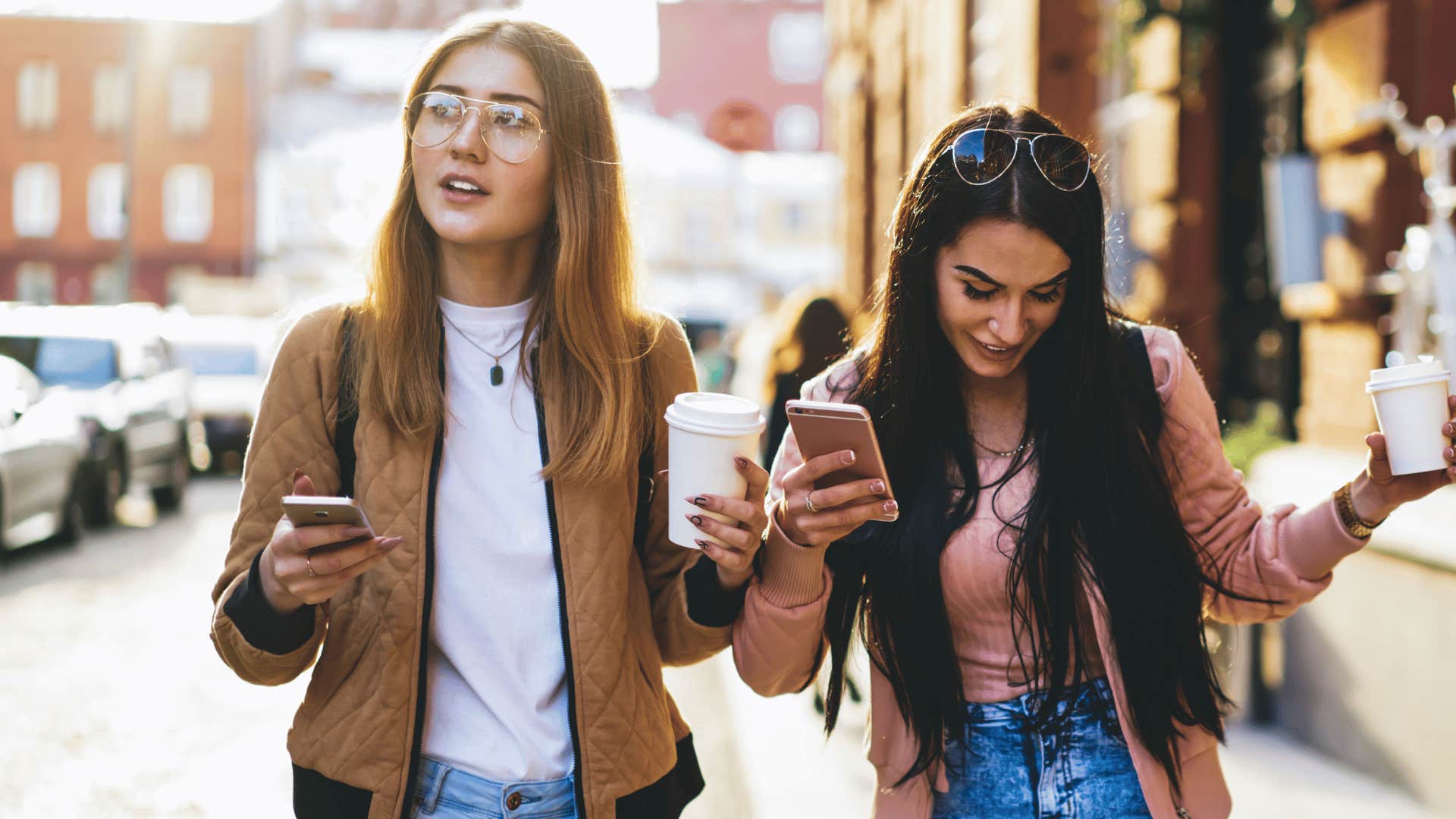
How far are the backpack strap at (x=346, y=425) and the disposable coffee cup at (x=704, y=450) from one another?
51cm

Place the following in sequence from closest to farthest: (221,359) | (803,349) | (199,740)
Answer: (803,349), (199,740), (221,359)

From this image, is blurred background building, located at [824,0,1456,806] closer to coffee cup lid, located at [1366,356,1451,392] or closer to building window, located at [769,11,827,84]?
coffee cup lid, located at [1366,356,1451,392]

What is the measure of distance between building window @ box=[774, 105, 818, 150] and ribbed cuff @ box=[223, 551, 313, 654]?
5397cm

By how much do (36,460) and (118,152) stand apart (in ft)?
122

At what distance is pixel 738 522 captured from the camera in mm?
2008

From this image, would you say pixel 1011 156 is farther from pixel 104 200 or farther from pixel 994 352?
pixel 104 200

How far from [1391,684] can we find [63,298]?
45.7 m

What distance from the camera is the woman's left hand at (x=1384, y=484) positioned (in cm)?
216

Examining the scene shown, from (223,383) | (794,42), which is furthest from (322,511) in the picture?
(794,42)

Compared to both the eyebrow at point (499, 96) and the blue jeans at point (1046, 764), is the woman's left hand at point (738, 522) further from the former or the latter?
the eyebrow at point (499, 96)

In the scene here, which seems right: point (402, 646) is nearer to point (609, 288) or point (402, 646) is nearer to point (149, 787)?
point (609, 288)

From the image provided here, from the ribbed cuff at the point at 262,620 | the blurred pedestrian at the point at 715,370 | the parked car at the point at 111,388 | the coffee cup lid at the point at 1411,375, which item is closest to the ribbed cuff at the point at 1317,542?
the coffee cup lid at the point at 1411,375

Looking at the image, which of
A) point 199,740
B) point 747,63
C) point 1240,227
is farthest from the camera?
point 747,63

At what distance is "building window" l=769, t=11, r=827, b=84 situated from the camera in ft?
178
